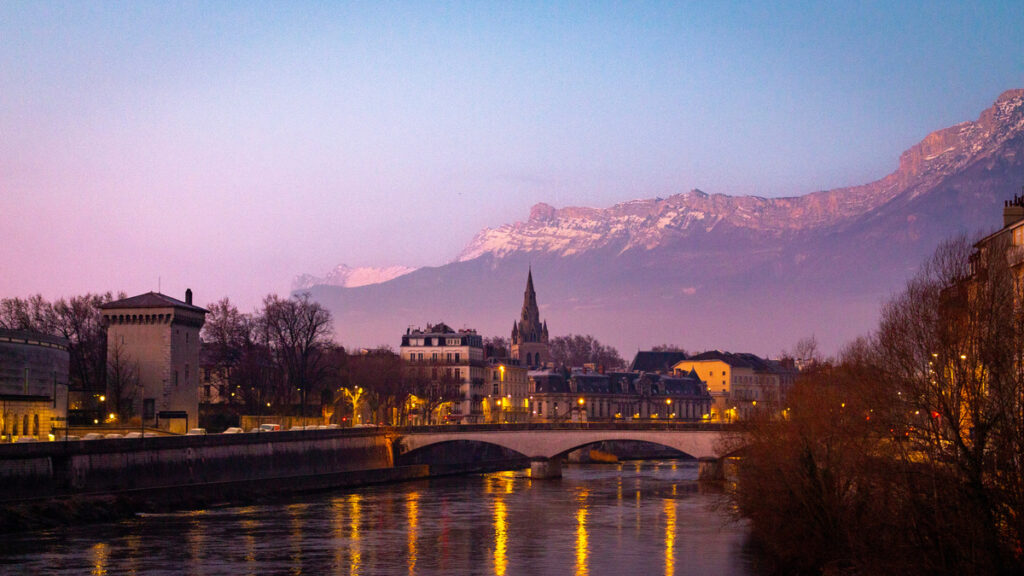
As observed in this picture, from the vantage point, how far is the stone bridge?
10775 centimetres

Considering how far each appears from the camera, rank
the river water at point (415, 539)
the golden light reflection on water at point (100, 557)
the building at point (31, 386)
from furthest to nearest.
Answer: the building at point (31, 386) < the river water at point (415, 539) < the golden light reflection on water at point (100, 557)

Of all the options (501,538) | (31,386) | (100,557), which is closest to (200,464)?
(31,386)

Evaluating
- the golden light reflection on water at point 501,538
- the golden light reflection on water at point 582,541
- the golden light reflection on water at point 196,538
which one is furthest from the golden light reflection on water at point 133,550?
the golden light reflection on water at point 582,541

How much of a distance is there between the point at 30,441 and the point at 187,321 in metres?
39.1

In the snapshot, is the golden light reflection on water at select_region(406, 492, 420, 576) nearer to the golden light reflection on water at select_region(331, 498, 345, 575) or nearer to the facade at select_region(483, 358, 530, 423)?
the golden light reflection on water at select_region(331, 498, 345, 575)

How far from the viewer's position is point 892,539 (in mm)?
33844

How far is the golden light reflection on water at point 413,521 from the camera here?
180 ft

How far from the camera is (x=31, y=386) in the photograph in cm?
8644

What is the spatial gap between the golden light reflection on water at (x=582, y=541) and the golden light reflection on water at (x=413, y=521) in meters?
7.01

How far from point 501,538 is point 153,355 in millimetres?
49340

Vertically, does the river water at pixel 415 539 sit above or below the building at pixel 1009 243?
below

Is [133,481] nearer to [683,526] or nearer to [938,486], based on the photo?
[683,526]

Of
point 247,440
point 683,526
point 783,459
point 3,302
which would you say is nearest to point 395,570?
point 783,459

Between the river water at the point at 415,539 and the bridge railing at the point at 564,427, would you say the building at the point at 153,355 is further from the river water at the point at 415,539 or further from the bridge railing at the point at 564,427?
the river water at the point at 415,539
